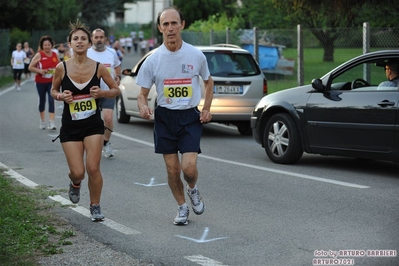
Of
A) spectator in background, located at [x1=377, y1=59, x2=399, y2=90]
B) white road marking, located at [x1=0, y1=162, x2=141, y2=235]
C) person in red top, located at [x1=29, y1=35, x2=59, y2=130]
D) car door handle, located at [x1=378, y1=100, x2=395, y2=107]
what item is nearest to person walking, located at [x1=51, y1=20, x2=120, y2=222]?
white road marking, located at [x1=0, y1=162, x2=141, y2=235]

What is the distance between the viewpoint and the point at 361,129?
10.7m

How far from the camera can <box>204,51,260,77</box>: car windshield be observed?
1593 cm

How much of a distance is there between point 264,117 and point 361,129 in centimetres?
201

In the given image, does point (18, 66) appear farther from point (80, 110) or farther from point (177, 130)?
point (177, 130)

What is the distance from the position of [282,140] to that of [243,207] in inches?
129

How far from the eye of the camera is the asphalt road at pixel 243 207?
6764 mm

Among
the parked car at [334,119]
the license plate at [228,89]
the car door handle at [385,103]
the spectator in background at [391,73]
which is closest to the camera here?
the car door handle at [385,103]

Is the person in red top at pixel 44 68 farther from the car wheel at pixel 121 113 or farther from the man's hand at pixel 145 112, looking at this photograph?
the man's hand at pixel 145 112

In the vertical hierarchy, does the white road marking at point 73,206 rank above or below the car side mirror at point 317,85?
below

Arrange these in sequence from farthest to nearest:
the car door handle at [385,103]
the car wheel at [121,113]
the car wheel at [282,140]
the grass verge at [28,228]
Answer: the car wheel at [121,113] → the car wheel at [282,140] → the car door handle at [385,103] → the grass verge at [28,228]

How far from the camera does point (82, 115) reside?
8164mm

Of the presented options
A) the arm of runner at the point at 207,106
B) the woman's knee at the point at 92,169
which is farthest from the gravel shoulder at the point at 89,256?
the arm of runner at the point at 207,106

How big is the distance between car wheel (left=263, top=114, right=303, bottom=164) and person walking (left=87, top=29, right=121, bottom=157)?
235 cm

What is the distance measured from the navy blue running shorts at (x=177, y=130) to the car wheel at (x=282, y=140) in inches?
158
